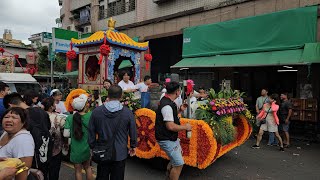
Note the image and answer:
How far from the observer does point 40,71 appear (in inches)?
1129

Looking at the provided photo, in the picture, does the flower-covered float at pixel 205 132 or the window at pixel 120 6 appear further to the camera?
the window at pixel 120 6

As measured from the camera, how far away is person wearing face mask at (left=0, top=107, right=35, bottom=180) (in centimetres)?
244

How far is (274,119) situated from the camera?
7.80m

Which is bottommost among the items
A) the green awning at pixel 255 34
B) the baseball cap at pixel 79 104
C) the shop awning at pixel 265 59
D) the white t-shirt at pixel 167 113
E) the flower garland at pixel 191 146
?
the flower garland at pixel 191 146

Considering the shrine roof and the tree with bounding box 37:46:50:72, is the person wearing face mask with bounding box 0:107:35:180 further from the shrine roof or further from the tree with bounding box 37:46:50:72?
the tree with bounding box 37:46:50:72

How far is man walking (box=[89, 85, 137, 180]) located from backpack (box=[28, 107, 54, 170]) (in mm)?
558

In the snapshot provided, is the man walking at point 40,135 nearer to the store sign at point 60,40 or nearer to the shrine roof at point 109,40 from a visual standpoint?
the shrine roof at point 109,40

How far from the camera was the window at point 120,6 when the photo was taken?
16.5 meters

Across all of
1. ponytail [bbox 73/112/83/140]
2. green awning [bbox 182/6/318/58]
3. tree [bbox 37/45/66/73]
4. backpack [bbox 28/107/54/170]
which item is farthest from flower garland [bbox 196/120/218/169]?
tree [bbox 37/45/66/73]

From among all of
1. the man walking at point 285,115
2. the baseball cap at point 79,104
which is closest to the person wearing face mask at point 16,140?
the baseball cap at point 79,104

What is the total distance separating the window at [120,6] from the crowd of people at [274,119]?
430 inches

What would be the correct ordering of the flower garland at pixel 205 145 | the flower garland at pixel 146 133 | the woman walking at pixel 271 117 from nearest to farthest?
the flower garland at pixel 205 145 → the flower garland at pixel 146 133 → the woman walking at pixel 271 117

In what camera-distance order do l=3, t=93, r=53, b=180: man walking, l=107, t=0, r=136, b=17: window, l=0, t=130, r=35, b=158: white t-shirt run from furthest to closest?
l=107, t=0, r=136, b=17: window → l=3, t=93, r=53, b=180: man walking → l=0, t=130, r=35, b=158: white t-shirt

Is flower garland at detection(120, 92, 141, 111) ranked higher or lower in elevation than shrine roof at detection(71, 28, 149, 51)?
lower
